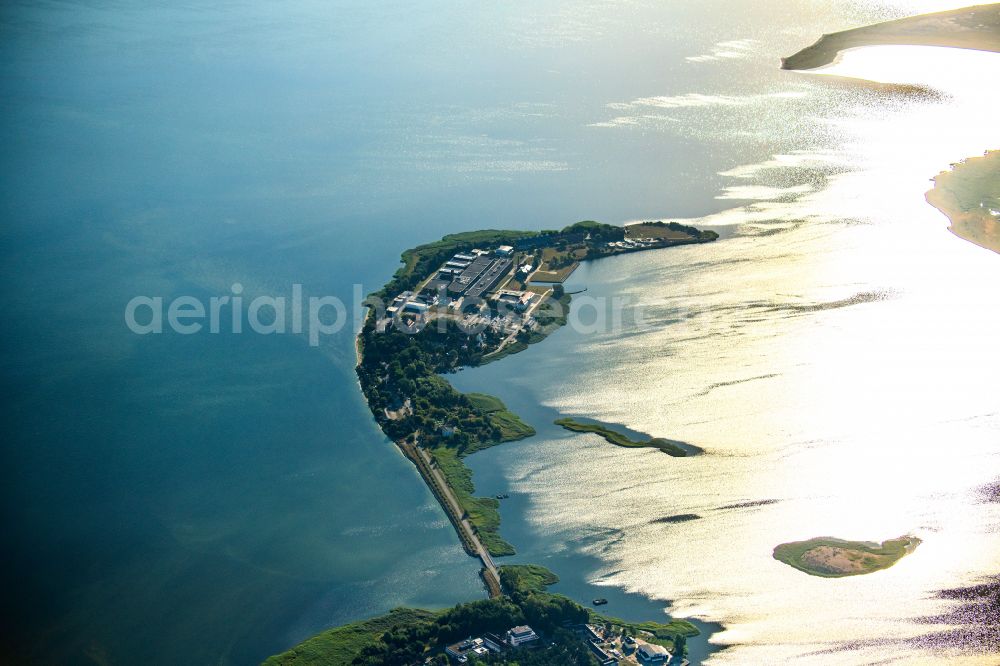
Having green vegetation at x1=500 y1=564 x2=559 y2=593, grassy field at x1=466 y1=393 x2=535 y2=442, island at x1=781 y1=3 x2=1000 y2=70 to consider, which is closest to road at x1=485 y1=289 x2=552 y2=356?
grassy field at x1=466 y1=393 x2=535 y2=442

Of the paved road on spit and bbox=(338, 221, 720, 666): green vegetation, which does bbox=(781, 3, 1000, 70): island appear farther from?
the paved road on spit

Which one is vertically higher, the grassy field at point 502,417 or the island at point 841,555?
the grassy field at point 502,417

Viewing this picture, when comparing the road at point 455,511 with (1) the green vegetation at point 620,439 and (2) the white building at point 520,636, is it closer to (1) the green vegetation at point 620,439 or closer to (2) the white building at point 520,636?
(2) the white building at point 520,636

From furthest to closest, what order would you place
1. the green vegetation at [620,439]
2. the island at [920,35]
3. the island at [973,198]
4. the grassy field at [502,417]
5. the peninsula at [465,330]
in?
the island at [920,35], the island at [973,198], the grassy field at [502,417], the green vegetation at [620,439], the peninsula at [465,330]

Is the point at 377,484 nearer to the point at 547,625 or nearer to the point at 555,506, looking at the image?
the point at 555,506

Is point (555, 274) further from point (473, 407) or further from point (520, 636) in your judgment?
point (520, 636)

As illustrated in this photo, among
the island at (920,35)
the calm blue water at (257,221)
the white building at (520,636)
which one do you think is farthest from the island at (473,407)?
the island at (920,35)
